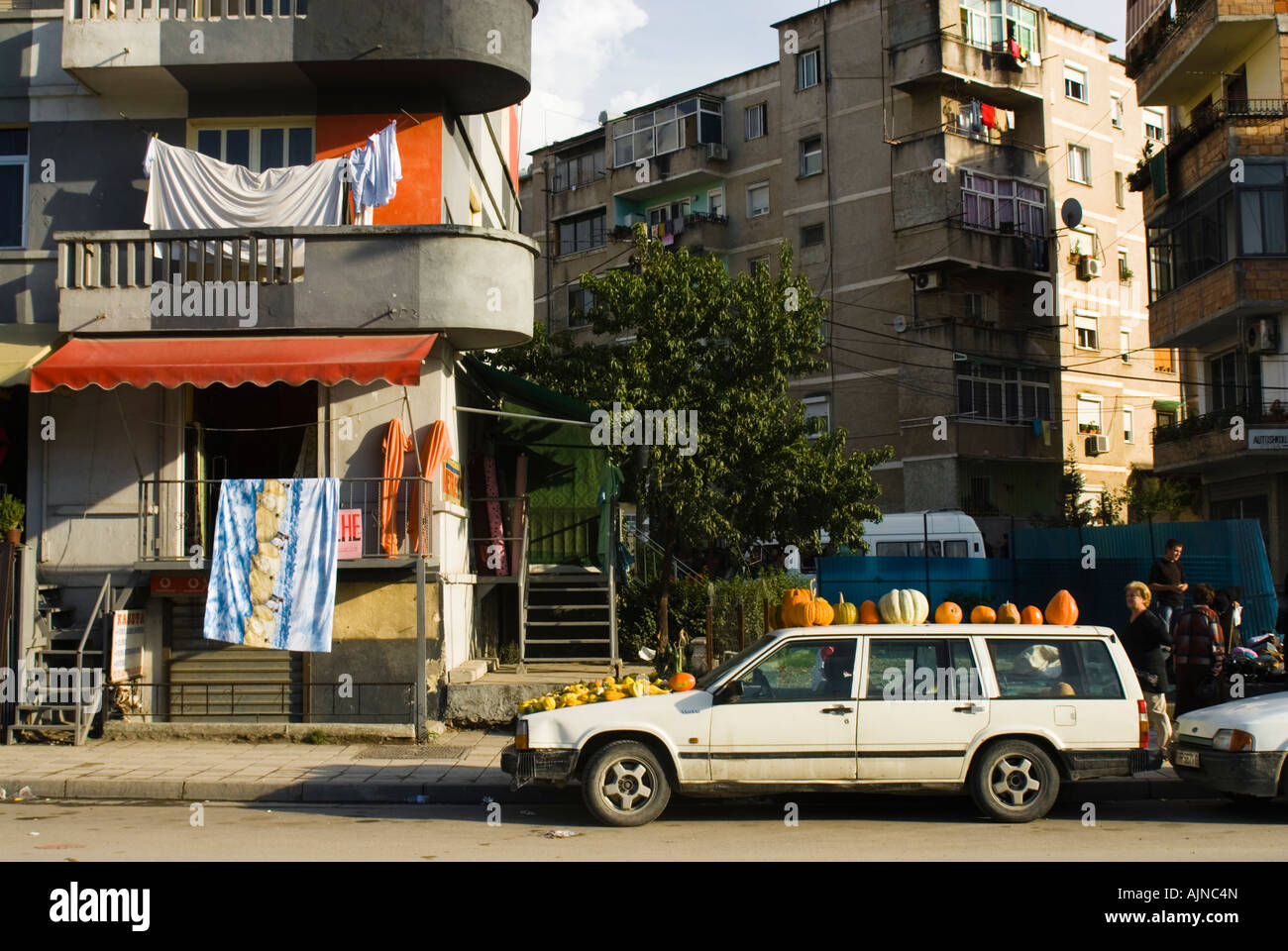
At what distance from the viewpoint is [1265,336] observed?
28.7 metres

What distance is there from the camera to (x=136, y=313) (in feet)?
48.9

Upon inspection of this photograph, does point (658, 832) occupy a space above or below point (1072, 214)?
below

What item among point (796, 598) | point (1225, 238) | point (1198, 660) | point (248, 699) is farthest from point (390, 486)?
point (1225, 238)

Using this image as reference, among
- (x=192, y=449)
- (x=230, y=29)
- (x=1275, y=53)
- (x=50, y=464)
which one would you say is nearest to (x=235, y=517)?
(x=192, y=449)

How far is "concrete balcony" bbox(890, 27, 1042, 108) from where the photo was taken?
1489 inches

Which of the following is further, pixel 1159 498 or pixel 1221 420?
pixel 1159 498

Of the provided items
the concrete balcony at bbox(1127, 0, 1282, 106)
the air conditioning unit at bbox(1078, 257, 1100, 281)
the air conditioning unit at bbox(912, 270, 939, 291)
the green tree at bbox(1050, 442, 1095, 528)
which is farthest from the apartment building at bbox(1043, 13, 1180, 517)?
the concrete balcony at bbox(1127, 0, 1282, 106)

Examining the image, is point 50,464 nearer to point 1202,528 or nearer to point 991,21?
point 1202,528

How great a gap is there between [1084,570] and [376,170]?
43.9ft

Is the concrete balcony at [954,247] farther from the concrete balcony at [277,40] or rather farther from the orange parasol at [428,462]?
the orange parasol at [428,462]

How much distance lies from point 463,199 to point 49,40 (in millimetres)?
5615

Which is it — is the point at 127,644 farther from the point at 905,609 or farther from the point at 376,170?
the point at 905,609

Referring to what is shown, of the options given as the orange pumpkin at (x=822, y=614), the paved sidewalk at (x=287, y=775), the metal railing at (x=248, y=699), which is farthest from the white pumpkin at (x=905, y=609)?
the metal railing at (x=248, y=699)

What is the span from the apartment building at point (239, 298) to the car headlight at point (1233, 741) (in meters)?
8.25
